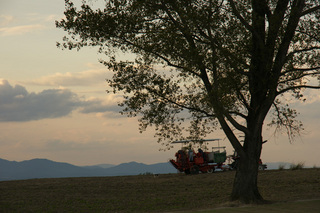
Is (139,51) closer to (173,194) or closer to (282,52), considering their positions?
(282,52)

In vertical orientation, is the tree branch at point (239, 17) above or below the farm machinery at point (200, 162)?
above

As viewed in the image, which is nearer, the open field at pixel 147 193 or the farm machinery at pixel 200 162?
the open field at pixel 147 193

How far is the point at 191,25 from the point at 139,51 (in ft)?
10.1

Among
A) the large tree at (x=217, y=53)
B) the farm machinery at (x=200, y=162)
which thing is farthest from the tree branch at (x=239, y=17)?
the farm machinery at (x=200, y=162)

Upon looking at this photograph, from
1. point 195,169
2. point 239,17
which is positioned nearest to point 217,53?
point 239,17

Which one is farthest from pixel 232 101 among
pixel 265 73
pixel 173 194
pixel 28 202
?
pixel 28 202

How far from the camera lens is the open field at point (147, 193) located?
2308cm

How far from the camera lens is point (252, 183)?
23344 mm

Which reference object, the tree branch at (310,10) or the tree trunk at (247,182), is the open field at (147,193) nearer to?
the tree trunk at (247,182)

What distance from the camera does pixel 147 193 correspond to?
A: 2744cm

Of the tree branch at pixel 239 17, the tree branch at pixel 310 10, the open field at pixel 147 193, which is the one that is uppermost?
the tree branch at pixel 310 10

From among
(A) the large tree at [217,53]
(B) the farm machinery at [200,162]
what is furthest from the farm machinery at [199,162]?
(A) the large tree at [217,53]

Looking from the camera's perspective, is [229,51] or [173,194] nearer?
[229,51]

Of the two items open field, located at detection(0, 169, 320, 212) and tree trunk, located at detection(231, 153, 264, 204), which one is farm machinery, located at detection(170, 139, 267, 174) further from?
tree trunk, located at detection(231, 153, 264, 204)
